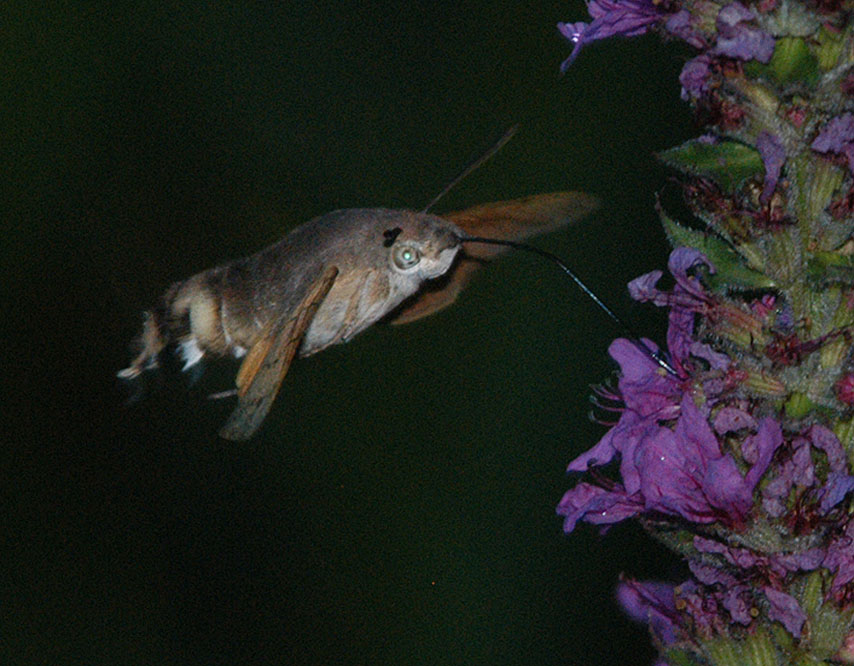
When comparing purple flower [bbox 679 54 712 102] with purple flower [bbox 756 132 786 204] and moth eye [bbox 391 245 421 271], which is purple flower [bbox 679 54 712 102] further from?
moth eye [bbox 391 245 421 271]

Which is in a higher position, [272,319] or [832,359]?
[272,319]

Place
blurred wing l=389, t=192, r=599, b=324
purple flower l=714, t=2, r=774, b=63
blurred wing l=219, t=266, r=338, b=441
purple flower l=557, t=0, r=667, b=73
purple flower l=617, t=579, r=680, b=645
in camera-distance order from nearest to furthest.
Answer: purple flower l=714, t=2, r=774, b=63 < purple flower l=557, t=0, r=667, b=73 < purple flower l=617, t=579, r=680, b=645 < blurred wing l=219, t=266, r=338, b=441 < blurred wing l=389, t=192, r=599, b=324

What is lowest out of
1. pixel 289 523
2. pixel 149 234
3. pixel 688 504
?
pixel 289 523

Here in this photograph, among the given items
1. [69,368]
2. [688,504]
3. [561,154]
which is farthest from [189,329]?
[561,154]

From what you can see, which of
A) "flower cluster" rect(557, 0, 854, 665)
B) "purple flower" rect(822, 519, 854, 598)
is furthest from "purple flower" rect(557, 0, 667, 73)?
"purple flower" rect(822, 519, 854, 598)

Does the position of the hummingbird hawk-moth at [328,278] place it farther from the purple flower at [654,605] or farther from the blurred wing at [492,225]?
the purple flower at [654,605]

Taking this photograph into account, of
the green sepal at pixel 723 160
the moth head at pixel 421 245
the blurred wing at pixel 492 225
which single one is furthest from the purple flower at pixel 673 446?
the blurred wing at pixel 492 225

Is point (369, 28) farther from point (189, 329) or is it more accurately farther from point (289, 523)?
point (189, 329)
